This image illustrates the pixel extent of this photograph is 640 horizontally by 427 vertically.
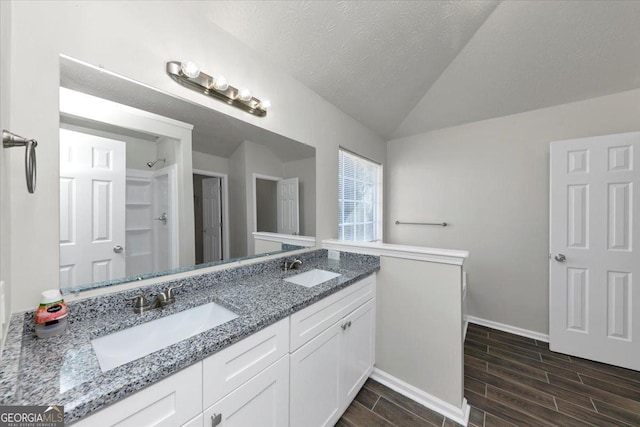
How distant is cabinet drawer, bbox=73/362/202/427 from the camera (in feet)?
1.85

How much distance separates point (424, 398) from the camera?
5.24 ft

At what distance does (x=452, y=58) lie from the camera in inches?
80.7

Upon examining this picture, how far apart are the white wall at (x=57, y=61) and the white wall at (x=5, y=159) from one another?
28mm

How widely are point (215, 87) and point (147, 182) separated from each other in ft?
2.03

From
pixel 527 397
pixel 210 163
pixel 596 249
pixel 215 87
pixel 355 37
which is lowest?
pixel 527 397

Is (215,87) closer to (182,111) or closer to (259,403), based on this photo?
(182,111)

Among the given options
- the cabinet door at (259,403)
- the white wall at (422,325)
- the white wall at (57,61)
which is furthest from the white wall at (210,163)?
the white wall at (422,325)

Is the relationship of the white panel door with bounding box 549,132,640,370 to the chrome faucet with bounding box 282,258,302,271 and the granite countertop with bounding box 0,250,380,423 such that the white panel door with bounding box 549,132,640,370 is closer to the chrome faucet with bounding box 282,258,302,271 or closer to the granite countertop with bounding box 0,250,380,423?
the granite countertop with bounding box 0,250,380,423

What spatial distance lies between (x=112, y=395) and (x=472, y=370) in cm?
234

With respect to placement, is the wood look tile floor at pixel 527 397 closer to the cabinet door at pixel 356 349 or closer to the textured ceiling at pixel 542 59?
the cabinet door at pixel 356 349

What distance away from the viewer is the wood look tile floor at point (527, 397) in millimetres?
1446

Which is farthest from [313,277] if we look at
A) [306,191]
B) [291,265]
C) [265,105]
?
[265,105]

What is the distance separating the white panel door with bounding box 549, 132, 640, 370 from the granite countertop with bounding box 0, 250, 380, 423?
2.20 metres

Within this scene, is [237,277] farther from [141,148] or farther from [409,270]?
[409,270]
